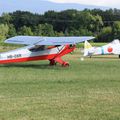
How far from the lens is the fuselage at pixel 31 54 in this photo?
2416 cm

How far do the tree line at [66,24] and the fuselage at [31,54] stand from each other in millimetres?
56325

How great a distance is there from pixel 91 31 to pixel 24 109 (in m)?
89.5

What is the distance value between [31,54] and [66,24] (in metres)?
84.8

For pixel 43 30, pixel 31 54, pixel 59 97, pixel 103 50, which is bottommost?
pixel 43 30

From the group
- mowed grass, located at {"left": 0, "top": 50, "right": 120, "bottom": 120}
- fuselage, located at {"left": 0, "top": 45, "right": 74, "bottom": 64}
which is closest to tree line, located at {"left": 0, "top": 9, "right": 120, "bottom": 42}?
fuselage, located at {"left": 0, "top": 45, "right": 74, "bottom": 64}

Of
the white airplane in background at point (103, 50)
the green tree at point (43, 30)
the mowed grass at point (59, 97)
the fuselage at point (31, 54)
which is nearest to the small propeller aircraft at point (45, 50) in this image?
the fuselage at point (31, 54)

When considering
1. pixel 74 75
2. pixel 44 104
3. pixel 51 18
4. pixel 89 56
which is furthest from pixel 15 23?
pixel 44 104

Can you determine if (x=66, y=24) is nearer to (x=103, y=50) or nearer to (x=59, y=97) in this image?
(x=103, y=50)

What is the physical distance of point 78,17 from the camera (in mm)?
106188

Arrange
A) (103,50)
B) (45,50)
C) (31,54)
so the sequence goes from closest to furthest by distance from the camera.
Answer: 1. (31,54)
2. (45,50)
3. (103,50)

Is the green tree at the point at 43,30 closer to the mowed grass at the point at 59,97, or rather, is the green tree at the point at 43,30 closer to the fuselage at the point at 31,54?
the fuselage at the point at 31,54

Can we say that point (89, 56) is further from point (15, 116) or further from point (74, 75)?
point (15, 116)

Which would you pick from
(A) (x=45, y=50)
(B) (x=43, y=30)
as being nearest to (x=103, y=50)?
(A) (x=45, y=50)

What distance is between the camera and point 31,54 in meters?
25.4
